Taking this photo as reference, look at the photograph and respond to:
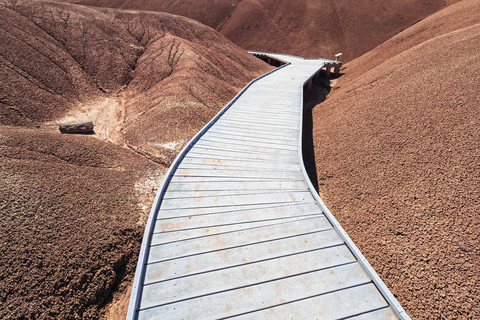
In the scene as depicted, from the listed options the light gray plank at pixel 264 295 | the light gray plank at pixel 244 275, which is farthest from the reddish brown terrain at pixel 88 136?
the light gray plank at pixel 264 295

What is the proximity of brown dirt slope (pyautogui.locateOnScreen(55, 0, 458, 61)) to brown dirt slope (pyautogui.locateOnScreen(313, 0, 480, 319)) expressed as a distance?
23.3 metres

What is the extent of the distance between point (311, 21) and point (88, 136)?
118ft

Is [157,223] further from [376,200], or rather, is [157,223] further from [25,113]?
[25,113]

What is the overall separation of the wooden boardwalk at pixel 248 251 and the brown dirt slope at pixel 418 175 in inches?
70.8

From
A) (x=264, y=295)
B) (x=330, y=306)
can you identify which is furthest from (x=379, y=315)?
(x=264, y=295)

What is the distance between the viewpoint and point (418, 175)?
6566 millimetres

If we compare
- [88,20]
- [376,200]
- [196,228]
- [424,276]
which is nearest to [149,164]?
[196,228]

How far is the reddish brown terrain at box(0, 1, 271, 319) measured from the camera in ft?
15.7

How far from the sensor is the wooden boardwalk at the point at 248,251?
11.7ft

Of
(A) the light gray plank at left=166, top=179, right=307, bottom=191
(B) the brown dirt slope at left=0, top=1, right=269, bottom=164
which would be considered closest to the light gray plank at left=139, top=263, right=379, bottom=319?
(A) the light gray plank at left=166, top=179, right=307, bottom=191

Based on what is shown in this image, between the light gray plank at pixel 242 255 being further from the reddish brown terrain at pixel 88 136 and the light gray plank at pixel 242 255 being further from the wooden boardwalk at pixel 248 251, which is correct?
the reddish brown terrain at pixel 88 136

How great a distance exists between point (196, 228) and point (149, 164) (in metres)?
4.98

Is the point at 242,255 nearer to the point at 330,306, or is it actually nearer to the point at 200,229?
the point at 200,229

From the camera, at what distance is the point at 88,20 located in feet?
63.8
